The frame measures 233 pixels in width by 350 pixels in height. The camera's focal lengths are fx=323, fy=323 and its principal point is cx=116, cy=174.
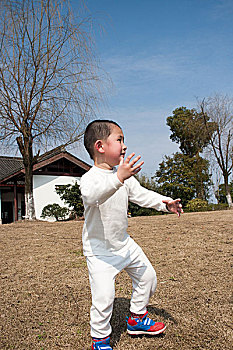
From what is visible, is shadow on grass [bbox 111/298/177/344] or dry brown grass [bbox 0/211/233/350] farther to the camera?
shadow on grass [bbox 111/298/177/344]

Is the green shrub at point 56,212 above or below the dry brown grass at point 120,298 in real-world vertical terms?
above

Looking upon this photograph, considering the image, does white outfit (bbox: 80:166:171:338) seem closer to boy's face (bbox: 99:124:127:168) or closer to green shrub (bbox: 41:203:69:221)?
boy's face (bbox: 99:124:127:168)

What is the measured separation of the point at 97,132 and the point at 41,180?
17.6 meters

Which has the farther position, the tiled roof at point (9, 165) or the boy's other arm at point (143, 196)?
the tiled roof at point (9, 165)

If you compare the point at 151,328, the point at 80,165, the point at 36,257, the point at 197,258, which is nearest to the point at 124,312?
the point at 151,328

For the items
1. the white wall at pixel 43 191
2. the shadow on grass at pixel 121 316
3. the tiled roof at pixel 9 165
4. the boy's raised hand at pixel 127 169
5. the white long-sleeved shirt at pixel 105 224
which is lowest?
the shadow on grass at pixel 121 316

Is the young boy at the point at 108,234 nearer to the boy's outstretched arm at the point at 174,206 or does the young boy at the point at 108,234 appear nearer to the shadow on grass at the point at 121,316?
the boy's outstretched arm at the point at 174,206

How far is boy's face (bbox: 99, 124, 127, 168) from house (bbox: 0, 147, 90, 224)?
1609 centimetres

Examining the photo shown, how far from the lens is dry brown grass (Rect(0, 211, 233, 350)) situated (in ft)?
8.02

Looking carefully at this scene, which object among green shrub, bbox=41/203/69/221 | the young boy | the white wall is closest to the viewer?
the young boy

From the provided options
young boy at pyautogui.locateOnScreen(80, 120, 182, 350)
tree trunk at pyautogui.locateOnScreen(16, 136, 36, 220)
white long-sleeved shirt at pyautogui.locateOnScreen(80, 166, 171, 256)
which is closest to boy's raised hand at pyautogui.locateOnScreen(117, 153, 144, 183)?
young boy at pyautogui.locateOnScreen(80, 120, 182, 350)

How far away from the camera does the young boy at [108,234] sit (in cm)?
218

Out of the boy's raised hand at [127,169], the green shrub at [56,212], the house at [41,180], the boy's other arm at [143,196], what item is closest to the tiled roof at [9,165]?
the house at [41,180]

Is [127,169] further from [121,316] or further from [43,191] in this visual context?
[43,191]
